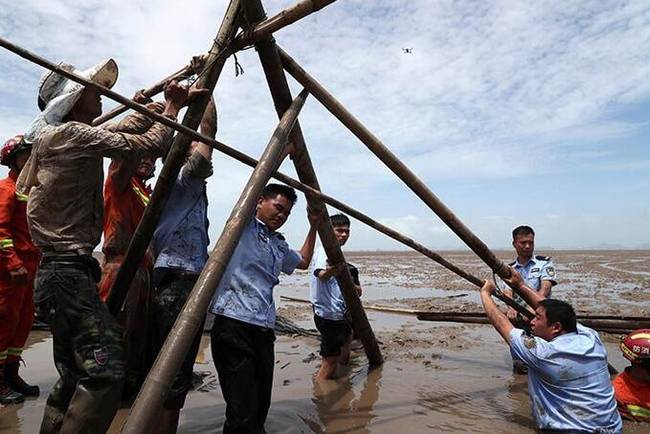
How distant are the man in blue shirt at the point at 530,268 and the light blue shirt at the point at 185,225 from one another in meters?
3.71

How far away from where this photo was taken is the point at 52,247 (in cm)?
242

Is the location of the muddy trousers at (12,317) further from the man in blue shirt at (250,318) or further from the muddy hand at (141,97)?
the man in blue shirt at (250,318)

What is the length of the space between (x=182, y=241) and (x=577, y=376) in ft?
9.15

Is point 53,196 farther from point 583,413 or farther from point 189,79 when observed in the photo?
point 583,413

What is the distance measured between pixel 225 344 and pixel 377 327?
5.52 meters

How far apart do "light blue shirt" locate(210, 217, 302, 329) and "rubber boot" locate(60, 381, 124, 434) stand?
2.50ft

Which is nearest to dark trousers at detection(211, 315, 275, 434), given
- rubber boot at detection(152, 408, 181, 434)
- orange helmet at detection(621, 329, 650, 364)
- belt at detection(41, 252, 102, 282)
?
rubber boot at detection(152, 408, 181, 434)

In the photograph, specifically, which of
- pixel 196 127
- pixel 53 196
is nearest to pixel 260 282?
pixel 196 127

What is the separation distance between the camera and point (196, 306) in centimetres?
224

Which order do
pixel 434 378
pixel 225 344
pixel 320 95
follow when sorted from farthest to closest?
1. pixel 434 378
2. pixel 320 95
3. pixel 225 344

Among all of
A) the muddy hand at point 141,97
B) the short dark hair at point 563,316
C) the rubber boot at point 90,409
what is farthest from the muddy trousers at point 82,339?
the short dark hair at point 563,316

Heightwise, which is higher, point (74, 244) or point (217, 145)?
point (217, 145)

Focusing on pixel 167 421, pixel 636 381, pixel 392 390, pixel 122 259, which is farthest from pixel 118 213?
pixel 636 381

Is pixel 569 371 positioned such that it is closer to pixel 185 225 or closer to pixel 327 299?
pixel 327 299
